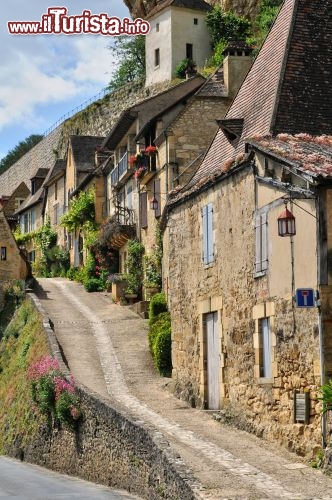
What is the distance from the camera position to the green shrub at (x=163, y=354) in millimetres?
25019

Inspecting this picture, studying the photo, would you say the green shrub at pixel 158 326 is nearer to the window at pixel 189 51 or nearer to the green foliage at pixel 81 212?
the green foliage at pixel 81 212

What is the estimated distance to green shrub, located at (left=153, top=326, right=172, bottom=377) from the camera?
2502 cm

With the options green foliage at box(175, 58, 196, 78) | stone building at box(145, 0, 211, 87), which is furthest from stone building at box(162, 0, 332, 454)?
stone building at box(145, 0, 211, 87)

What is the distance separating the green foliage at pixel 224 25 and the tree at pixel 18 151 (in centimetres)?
4123

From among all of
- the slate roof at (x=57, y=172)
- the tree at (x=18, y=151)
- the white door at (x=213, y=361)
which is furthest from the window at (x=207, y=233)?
the tree at (x=18, y=151)

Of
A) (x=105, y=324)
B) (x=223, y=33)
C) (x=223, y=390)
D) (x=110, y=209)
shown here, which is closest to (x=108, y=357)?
(x=105, y=324)

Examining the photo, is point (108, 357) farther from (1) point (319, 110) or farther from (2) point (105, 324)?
(1) point (319, 110)

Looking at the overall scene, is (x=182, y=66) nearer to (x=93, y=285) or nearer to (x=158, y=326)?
(x=93, y=285)

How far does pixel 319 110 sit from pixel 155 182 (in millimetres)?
16768

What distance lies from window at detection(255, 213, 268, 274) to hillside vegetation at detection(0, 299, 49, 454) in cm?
872

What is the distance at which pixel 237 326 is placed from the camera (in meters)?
18.8

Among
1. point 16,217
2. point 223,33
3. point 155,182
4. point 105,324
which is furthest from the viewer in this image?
point 16,217

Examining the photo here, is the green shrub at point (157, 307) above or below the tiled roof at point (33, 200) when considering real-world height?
below

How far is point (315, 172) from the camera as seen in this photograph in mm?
15094
